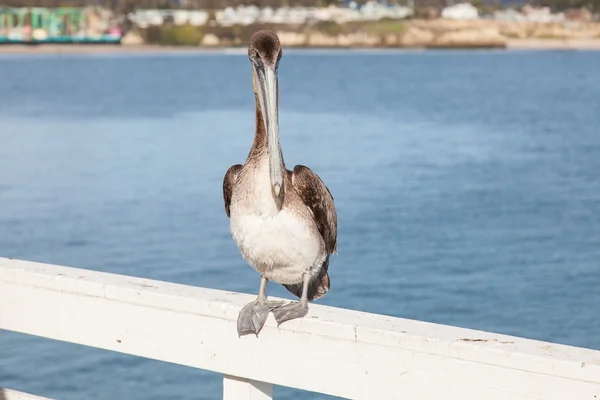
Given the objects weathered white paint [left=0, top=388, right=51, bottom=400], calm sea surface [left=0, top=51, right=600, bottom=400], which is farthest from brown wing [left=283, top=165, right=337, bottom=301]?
calm sea surface [left=0, top=51, right=600, bottom=400]

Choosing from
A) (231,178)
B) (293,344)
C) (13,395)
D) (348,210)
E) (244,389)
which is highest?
(231,178)

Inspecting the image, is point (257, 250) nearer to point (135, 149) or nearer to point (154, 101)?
point (135, 149)

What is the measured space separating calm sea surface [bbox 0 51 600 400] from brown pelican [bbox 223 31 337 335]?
4503mm

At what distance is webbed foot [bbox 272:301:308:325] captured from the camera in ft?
7.00

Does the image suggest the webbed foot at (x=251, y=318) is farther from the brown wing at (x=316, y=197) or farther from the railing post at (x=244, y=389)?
the brown wing at (x=316, y=197)

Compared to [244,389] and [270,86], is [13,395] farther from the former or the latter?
[270,86]

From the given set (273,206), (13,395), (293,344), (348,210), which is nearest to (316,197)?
(273,206)

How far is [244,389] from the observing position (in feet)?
6.97

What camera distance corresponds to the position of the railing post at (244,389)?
2.12 m

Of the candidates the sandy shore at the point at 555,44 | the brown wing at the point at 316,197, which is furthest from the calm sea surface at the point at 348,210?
the sandy shore at the point at 555,44

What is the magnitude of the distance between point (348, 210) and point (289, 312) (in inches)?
519

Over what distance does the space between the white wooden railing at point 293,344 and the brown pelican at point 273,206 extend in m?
0.16

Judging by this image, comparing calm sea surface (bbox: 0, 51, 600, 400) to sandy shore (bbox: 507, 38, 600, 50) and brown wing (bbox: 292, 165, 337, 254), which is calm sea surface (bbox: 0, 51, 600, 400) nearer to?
brown wing (bbox: 292, 165, 337, 254)

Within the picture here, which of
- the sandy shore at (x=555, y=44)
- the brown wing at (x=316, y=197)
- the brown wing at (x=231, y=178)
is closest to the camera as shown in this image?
the brown wing at (x=316, y=197)
